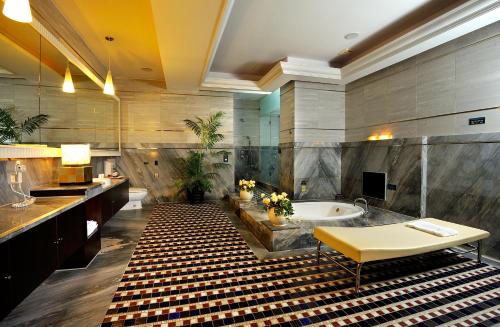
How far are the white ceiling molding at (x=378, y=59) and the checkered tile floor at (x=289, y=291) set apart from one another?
2.82 meters

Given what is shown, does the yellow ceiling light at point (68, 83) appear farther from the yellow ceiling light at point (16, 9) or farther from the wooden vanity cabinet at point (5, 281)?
the wooden vanity cabinet at point (5, 281)

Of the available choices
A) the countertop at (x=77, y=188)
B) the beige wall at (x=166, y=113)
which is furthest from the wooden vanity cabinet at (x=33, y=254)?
the beige wall at (x=166, y=113)

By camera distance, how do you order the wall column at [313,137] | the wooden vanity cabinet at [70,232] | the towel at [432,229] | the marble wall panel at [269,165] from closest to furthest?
the wooden vanity cabinet at [70,232], the towel at [432,229], the wall column at [313,137], the marble wall panel at [269,165]

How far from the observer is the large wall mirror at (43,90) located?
6.49 feet

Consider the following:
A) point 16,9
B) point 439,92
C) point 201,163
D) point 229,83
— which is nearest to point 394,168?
point 439,92

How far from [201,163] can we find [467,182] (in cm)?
497

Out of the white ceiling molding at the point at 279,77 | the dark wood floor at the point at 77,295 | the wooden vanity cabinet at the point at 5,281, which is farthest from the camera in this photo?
the white ceiling molding at the point at 279,77

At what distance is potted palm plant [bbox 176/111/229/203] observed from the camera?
18.9 ft

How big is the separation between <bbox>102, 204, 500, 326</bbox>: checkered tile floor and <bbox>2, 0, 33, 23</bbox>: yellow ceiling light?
2095mm

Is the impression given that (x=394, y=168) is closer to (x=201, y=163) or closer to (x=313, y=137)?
(x=313, y=137)

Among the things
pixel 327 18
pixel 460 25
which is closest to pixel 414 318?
pixel 460 25

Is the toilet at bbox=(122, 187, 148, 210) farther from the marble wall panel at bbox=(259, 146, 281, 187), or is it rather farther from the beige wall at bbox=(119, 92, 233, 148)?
the marble wall panel at bbox=(259, 146, 281, 187)

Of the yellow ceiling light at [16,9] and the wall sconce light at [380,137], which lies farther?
the wall sconce light at [380,137]

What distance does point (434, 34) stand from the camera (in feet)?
10.4
